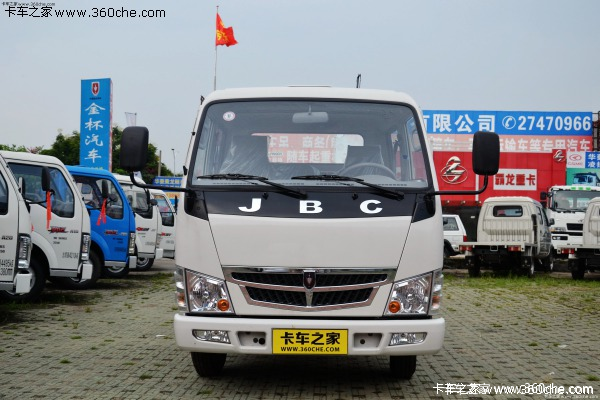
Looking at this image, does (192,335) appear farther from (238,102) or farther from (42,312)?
(42,312)

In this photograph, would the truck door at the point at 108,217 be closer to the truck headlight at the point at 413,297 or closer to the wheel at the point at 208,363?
the wheel at the point at 208,363

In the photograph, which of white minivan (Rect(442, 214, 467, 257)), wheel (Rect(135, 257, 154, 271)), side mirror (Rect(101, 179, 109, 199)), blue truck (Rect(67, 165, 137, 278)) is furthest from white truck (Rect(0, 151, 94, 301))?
white minivan (Rect(442, 214, 467, 257))

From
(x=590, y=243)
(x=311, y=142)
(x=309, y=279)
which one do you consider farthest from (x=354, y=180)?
(x=590, y=243)

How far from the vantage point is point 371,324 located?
20.3ft

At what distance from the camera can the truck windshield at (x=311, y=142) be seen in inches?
266

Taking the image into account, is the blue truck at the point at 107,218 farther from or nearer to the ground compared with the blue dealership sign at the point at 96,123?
nearer to the ground

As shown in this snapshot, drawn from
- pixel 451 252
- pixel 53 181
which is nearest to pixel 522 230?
pixel 451 252

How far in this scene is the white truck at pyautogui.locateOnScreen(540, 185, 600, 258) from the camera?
2564 centimetres

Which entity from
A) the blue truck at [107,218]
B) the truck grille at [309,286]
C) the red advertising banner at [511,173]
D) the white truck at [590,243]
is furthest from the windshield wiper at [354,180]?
the red advertising banner at [511,173]

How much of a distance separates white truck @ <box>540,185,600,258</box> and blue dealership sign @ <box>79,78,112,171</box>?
1320 centimetres

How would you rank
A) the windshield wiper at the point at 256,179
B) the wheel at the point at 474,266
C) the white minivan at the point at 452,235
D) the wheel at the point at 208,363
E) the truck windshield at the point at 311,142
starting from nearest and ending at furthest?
the windshield wiper at the point at 256,179
the truck windshield at the point at 311,142
the wheel at the point at 208,363
the wheel at the point at 474,266
the white minivan at the point at 452,235

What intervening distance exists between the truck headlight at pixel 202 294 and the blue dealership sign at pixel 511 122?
50.8 meters

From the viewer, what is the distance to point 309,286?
6230 mm

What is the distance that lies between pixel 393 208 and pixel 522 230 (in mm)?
17337
